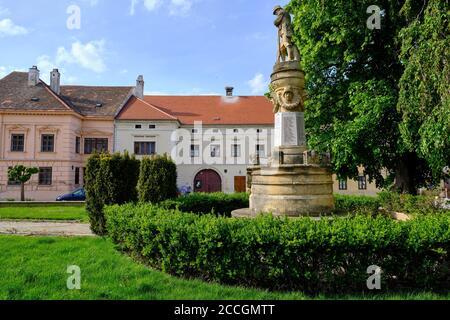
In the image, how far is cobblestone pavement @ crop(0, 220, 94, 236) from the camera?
9292 millimetres

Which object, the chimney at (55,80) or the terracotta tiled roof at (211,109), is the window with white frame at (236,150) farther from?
the chimney at (55,80)

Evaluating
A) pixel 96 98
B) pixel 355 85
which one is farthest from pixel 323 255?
pixel 96 98

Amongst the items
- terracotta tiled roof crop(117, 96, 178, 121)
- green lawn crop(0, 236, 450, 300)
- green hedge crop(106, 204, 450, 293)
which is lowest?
green lawn crop(0, 236, 450, 300)

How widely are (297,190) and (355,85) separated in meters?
6.28

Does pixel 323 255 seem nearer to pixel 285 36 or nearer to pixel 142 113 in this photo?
pixel 285 36

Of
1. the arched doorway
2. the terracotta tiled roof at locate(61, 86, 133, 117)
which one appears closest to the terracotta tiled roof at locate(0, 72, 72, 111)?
the terracotta tiled roof at locate(61, 86, 133, 117)

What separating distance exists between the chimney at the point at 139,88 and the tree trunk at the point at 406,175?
2767cm

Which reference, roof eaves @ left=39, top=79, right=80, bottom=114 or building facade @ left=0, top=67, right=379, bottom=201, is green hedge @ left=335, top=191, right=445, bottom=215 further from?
roof eaves @ left=39, top=79, right=80, bottom=114

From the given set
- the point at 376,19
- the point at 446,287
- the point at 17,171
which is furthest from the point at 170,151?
the point at 446,287

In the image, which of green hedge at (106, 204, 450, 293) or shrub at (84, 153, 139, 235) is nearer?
green hedge at (106, 204, 450, 293)

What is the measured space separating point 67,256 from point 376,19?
12.5m

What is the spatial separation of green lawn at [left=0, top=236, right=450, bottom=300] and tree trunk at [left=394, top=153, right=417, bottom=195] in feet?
32.1
